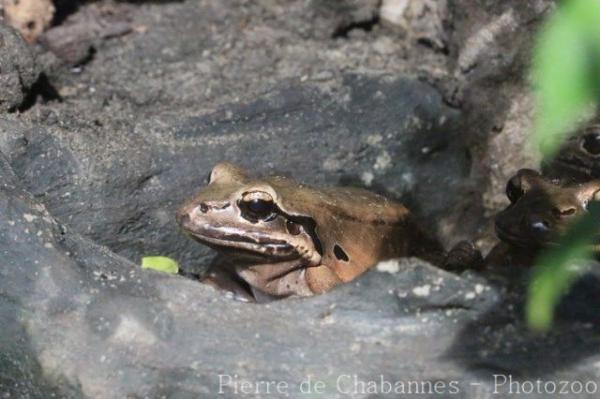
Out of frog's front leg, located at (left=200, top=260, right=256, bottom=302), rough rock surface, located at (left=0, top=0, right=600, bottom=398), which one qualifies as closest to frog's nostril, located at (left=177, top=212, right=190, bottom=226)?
rough rock surface, located at (left=0, top=0, right=600, bottom=398)

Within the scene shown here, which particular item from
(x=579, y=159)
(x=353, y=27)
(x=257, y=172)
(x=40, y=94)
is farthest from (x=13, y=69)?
(x=579, y=159)

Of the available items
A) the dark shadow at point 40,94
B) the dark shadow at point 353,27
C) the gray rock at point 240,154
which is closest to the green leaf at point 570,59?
the gray rock at point 240,154

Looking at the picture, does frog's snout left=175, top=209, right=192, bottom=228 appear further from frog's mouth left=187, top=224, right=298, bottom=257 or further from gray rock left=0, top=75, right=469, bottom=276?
gray rock left=0, top=75, right=469, bottom=276

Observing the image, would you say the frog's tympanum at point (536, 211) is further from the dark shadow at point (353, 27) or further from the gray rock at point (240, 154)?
the dark shadow at point (353, 27)

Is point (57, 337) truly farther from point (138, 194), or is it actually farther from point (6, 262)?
point (138, 194)

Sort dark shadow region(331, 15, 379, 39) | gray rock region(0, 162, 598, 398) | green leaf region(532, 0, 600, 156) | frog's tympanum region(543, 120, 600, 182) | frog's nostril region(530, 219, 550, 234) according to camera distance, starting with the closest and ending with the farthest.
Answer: green leaf region(532, 0, 600, 156) < gray rock region(0, 162, 598, 398) < frog's nostril region(530, 219, 550, 234) < frog's tympanum region(543, 120, 600, 182) < dark shadow region(331, 15, 379, 39)

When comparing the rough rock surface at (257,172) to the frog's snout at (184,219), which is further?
the frog's snout at (184,219)

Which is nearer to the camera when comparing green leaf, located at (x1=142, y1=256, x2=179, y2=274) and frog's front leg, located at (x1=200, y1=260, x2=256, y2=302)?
green leaf, located at (x1=142, y1=256, x2=179, y2=274)

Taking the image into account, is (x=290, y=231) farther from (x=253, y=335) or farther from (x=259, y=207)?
(x=253, y=335)
